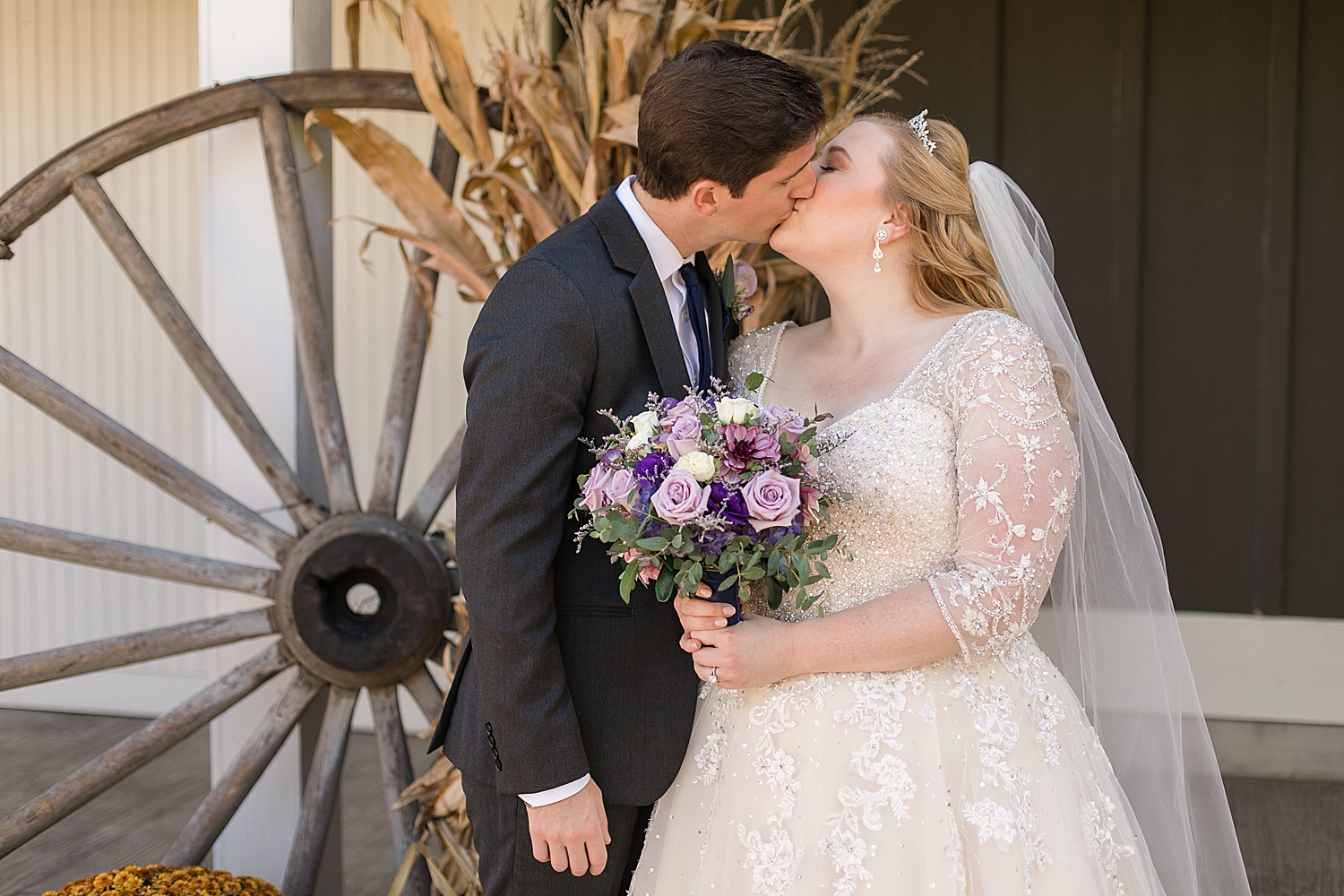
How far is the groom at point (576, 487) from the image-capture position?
1.42 metres

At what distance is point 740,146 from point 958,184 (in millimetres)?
501

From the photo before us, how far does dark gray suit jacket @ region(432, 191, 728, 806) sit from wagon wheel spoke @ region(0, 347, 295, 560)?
0.97 m

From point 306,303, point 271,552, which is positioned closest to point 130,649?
Result: point 271,552

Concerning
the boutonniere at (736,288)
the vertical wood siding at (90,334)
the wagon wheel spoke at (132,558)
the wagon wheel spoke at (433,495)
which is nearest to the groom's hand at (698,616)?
the boutonniere at (736,288)

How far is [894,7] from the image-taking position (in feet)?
12.7

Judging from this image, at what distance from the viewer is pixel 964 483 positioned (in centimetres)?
160

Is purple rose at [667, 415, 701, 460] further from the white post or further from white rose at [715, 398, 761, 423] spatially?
the white post

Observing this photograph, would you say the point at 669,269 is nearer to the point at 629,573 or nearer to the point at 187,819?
the point at 629,573

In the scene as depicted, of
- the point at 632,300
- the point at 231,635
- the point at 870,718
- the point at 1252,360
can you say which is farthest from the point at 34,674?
the point at 1252,360

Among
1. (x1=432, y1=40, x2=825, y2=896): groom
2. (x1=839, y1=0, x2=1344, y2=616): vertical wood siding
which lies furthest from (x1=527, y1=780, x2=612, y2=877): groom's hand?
A: (x1=839, y1=0, x2=1344, y2=616): vertical wood siding

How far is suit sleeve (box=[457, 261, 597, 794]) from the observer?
1.40 meters

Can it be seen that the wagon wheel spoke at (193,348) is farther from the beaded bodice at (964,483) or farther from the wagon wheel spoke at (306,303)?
the beaded bodice at (964,483)

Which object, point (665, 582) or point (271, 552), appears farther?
point (271, 552)

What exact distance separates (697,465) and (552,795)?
571 mm
